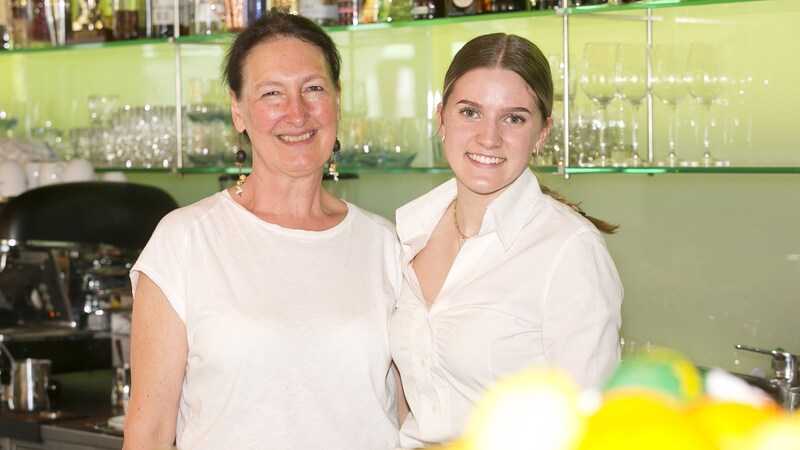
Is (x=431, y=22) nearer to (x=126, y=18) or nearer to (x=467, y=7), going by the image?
(x=467, y=7)

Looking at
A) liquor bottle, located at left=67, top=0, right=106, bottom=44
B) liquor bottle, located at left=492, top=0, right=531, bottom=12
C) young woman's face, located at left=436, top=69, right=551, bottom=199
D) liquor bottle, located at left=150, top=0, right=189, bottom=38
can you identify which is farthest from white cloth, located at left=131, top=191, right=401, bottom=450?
liquor bottle, located at left=67, top=0, right=106, bottom=44

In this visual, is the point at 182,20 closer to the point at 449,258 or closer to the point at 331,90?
the point at 331,90

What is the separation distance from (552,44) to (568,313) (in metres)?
1.56

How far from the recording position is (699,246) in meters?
3.13

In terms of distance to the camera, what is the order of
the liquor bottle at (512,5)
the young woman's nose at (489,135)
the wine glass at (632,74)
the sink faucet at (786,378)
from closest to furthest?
1. the young woman's nose at (489,135)
2. the sink faucet at (786,378)
3. the wine glass at (632,74)
4. the liquor bottle at (512,5)

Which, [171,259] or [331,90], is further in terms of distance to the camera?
[331,90]

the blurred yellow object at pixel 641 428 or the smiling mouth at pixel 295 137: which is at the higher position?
the smiling mouth at pixel 295 137

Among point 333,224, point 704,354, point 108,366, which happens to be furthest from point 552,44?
point 108,366

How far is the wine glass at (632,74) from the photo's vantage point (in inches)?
114

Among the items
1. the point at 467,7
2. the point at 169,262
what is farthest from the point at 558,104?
the point at 169,262

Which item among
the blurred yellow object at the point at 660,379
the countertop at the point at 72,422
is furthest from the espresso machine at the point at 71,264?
the blurred yellow object at the point at 660,379

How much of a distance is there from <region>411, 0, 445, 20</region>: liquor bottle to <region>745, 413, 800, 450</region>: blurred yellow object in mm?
2745

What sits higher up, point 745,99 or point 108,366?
point 745,99

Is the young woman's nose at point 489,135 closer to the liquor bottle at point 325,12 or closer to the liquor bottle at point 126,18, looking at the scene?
the liquor bottle at point 325,12
